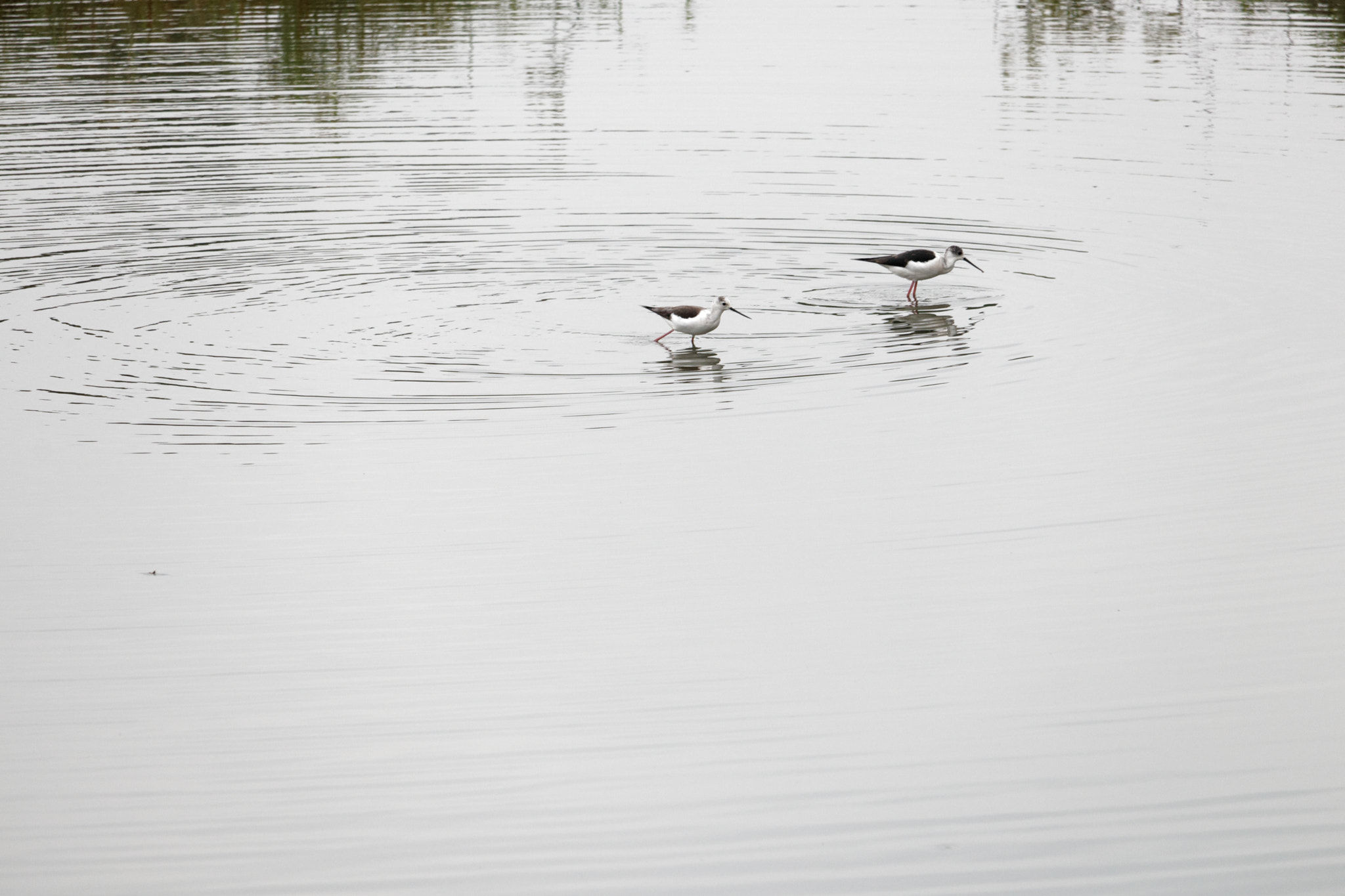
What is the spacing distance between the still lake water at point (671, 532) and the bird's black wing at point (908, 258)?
24.4 inches

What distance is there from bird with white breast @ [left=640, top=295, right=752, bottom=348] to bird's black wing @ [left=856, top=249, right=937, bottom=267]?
2.80 meters

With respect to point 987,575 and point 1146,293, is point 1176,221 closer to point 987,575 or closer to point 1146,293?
point 1146,293

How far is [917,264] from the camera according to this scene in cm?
1769

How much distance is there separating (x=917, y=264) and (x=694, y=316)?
3.52 meters

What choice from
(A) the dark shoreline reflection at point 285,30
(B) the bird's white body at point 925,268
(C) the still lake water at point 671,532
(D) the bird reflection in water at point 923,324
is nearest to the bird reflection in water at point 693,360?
(C) the still lake water at point 671,532

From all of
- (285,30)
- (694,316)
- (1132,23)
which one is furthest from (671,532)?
(1132,23)

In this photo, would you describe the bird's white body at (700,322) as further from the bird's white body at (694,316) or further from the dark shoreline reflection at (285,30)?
the dark shoreline reflection at (285,30)

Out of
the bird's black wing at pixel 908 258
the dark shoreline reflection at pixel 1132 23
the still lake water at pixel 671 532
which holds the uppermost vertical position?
the dark shoreline reflection at pixel 1132 23

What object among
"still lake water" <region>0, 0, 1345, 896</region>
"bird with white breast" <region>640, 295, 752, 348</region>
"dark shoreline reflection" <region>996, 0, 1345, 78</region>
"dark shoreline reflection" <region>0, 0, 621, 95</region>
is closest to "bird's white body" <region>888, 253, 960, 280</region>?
"still lake water" <region>0, 0, 1345, 896</region>

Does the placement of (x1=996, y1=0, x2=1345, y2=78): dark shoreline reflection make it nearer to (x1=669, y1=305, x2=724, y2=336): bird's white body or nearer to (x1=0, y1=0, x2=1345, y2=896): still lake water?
(x1=0, y1=0, x2=1345, y2=896): still lake water

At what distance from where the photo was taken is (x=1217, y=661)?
8.77m

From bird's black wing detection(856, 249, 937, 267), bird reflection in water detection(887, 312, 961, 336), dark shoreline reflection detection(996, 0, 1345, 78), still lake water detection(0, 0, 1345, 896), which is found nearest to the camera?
still lake water detection(0, 0, 1345, 896)

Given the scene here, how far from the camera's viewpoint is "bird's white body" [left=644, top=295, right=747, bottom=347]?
15398 millimetres

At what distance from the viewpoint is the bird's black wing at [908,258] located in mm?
17656
